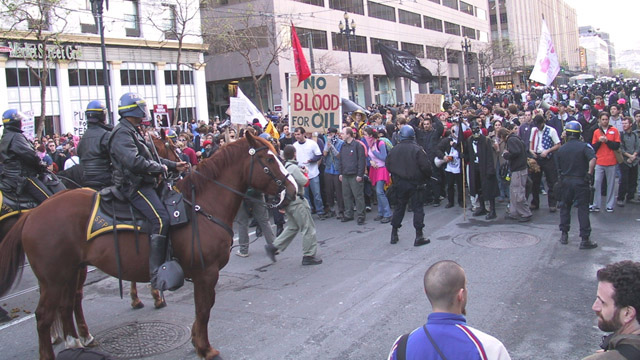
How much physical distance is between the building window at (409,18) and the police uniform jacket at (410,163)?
58701 millimetres

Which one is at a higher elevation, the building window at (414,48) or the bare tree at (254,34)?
the building window at (414,48)

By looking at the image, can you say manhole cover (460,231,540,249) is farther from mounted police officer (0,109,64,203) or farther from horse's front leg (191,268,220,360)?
mounted police officer (0,109,64,203)

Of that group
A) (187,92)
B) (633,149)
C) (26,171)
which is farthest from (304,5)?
(26,171)

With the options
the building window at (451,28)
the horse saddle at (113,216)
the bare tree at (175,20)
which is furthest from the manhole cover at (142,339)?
the building window at (451,28)

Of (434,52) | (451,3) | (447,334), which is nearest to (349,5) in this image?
(434,52)

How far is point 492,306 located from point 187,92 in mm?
37216

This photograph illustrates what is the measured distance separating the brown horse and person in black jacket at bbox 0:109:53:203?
1937mm

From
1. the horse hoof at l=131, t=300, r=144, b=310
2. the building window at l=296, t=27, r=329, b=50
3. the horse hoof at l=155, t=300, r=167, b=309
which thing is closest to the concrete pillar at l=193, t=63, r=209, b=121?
the building window at l=296, t=27, r=329, b=50

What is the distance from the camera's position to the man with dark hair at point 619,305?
250 centimetres

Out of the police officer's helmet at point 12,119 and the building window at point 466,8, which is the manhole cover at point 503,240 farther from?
the building window at point 466,8

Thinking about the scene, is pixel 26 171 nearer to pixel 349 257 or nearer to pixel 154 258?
pixel 154 258

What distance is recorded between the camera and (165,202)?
5.36 metres

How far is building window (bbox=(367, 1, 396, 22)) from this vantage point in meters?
59.5

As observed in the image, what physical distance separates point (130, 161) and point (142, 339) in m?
2.07
